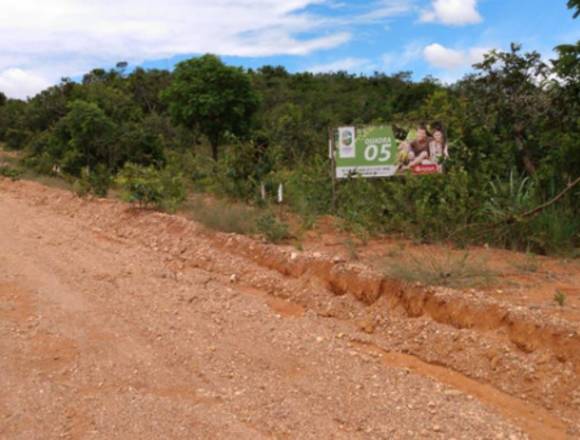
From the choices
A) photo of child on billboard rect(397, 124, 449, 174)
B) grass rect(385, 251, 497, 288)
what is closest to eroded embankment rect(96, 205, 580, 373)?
grass rect(385, 251, 497, 288)

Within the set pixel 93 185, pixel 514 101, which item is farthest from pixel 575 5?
pixel 93 185

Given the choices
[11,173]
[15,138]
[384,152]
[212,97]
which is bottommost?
[11,173]

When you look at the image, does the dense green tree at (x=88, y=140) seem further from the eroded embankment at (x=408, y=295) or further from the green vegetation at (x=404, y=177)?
the eroded embankment at (x=408, y=295)

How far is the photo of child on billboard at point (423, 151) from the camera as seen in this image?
8617 millimetres

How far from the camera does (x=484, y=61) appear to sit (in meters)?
8.72

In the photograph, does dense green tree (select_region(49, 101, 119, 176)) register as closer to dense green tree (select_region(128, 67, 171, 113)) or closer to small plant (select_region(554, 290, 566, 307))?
small plant (select_region(554, 290, 566, 307))

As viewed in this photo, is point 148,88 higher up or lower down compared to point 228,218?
higher up

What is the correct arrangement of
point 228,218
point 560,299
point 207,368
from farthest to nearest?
1. point 228,218
2. point 560,299
3. point 207,368

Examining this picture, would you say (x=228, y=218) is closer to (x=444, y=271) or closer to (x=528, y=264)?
(x=444, y=271)

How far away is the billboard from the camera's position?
8664 mm

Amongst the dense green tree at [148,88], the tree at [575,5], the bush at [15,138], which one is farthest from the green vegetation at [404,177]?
the dense green tree at [148,88]

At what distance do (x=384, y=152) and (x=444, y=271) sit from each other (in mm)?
3303

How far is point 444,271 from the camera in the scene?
6.01 metres

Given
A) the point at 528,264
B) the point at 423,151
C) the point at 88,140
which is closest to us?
the point at 528,264
